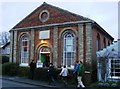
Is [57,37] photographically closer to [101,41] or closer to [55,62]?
[55,62]

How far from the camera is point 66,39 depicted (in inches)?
987

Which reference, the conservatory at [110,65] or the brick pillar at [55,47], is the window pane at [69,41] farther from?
the conservatory at [110,65]

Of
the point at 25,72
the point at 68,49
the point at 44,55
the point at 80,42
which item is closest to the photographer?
the point at 80,42


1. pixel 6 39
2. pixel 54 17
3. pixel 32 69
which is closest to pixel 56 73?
pixel 32 69

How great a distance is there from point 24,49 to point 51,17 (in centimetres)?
519

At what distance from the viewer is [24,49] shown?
1114 inches

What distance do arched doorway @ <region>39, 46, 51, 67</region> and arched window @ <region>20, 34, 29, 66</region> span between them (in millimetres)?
1894

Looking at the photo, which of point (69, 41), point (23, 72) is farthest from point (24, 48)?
point (69, 41)

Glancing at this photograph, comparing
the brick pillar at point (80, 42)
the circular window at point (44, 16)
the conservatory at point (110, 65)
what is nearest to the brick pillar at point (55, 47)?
the circular window at point (44, 16)

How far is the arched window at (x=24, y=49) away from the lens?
27938 millimetres

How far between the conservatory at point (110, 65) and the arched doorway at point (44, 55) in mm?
7508

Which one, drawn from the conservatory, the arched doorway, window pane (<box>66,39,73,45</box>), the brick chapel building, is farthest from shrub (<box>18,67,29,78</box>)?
the conservatory

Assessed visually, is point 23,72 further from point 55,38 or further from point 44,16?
point 44,16

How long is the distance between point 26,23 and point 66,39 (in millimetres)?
6091
